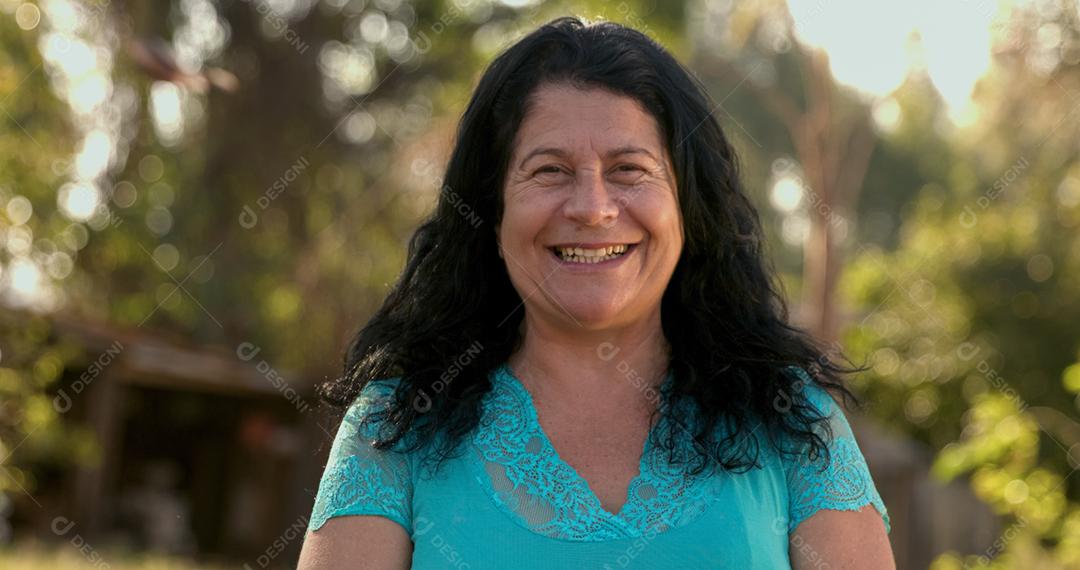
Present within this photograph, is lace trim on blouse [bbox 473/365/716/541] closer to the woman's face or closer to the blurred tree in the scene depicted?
the woman's face

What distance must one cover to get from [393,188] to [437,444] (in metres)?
17.6

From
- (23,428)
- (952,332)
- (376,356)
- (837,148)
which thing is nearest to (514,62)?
(376,356)

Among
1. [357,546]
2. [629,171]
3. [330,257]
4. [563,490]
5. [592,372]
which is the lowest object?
[330,257]

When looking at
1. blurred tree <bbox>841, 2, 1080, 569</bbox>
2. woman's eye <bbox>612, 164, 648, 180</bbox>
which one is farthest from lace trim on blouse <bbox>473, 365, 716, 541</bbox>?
blurred tree <bbox>841, 2, 1080, 569</bbox>

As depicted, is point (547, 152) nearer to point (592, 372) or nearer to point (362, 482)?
point (592, 372)

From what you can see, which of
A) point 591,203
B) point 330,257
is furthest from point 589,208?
point 330,257

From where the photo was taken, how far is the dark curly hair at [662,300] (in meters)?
2.44

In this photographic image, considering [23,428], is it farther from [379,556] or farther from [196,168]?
[196,168]

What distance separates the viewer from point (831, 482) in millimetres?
2316

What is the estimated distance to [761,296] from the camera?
2.70 m

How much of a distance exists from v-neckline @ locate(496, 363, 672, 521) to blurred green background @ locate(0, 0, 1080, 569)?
7.08m

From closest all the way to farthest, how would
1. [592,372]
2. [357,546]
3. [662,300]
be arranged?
[357,546], [592,372], [662,300]

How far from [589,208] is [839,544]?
69 cm

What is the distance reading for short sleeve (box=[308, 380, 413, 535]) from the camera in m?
2.29
